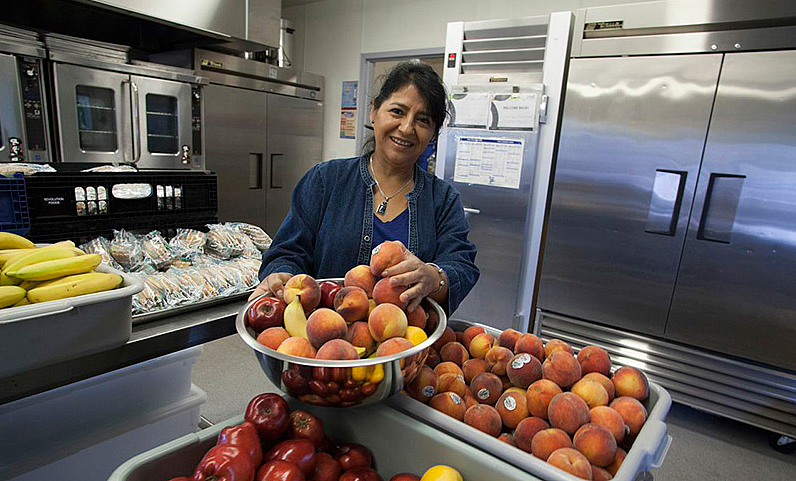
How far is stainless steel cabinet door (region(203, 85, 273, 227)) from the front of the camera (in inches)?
148

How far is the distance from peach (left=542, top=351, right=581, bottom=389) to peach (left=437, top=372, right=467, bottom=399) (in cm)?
16

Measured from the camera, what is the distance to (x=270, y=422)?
739mm

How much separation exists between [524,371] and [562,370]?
73 millimetres

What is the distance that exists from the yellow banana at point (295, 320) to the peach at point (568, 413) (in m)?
0.45

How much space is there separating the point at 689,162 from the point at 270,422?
2.59 m

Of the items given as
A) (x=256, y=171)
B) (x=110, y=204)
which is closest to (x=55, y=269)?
(x=110, y=204)

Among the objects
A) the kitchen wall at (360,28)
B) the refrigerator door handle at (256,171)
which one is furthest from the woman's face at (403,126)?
the refrigerator door handle at (256,171)

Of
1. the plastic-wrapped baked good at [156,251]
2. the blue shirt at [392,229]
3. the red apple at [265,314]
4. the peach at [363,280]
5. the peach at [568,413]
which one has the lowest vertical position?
the peach at [568,413]

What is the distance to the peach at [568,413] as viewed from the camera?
2.48 ft

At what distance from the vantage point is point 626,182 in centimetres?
260

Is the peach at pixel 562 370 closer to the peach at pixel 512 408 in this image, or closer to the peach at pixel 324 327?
the peach at pixel 512 408

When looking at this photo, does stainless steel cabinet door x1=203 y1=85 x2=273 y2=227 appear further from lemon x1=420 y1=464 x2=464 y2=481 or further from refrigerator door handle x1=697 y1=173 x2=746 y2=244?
lemon x1=420 y1=464 x2=464 y2=481

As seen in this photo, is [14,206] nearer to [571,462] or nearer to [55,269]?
[55,269]

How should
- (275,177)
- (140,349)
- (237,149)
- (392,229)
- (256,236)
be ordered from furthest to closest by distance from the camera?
(275,177), (237,149), (256,236), (392,229), (140,349)
